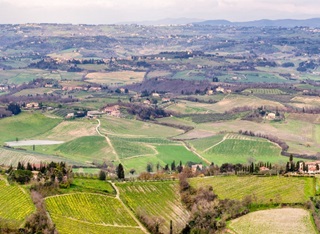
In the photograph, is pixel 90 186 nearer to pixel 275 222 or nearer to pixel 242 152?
pixel 275 222

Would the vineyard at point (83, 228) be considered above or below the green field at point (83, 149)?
above

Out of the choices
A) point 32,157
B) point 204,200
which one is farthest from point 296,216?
point 32,157

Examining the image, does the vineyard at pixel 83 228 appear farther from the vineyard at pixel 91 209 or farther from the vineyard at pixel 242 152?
the vineyard at pixel 242 152

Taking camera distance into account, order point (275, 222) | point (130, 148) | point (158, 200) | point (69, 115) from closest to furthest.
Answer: point (275, 222)
point (158, 200)
point (130, 148)
point (69, 115)

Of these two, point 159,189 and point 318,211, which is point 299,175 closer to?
point 318,211

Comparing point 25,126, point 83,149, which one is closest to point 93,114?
point 25,126

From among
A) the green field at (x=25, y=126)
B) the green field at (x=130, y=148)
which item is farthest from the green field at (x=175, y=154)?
the green field at (x=25, y=126)
